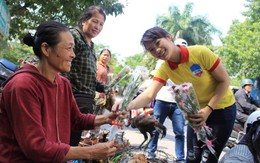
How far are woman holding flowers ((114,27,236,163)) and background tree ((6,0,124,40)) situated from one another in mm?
3378

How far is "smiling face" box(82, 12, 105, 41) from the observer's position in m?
2.57

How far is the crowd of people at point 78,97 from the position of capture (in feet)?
4.50

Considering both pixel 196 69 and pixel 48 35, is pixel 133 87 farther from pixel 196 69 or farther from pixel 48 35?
pixel 48 35

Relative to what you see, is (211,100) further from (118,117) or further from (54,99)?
(54,99)

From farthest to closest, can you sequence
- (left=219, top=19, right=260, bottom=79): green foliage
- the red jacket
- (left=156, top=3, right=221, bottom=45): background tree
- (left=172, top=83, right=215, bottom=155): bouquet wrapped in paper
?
(left=156, top=3, right=221, bottom=45): background tree → (left=219, top=19, right=260, bottom=79): green foliage → (left=172, top=83, right=215, bottom=155): bouquet wrapped in paper → the red jacket

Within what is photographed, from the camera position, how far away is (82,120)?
185 cm

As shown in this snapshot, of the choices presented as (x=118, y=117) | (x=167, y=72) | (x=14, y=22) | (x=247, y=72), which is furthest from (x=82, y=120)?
(x=247, y=72)

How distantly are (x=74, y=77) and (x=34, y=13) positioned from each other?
5.39 metres

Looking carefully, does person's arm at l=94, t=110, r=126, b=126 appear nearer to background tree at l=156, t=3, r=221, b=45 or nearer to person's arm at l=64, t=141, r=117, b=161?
person's arm at l=64, t=141, r=117, b=161

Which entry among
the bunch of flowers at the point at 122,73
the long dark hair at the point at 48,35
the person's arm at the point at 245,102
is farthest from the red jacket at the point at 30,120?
the person's arm at the point at 245,102

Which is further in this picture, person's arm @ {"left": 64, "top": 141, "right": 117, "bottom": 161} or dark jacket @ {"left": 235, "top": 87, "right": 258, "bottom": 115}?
dark jacket @ {"left": 235, "top": 87, "right": 258, "bottom": 115}

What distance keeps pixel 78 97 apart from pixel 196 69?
3.35 feet

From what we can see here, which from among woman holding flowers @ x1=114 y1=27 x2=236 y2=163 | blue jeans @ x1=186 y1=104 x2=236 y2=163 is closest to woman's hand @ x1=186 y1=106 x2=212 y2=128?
woman holding flowers @ x1=114 y1=27 x2=236 y2=163

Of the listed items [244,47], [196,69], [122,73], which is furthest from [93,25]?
[244,47]
